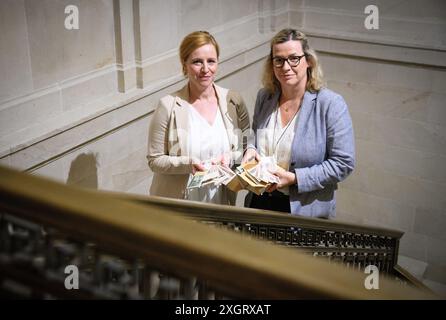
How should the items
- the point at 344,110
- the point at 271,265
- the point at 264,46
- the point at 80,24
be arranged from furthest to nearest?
the point at 264,46, the point at 80,24, the point at 344,110, the point at 271,265

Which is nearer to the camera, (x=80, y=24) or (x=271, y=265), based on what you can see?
(x=271, y=265)

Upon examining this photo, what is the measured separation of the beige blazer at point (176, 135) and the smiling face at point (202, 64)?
197 millimetres

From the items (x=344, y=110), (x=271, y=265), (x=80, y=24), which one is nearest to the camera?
(x=271, y=265)

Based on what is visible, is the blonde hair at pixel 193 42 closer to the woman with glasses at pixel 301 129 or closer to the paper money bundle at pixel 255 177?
the woman with glasses at pixel 301 129

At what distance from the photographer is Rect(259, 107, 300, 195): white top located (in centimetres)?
398

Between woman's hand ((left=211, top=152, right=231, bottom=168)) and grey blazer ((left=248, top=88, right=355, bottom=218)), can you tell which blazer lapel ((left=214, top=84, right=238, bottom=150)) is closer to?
woman's hand ((left=211, top=152, right=231, bottom=168))

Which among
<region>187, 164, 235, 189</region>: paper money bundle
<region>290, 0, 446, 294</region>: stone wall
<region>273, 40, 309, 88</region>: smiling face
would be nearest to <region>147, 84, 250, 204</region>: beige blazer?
<region>187, 164, 235, 189</region>: paper money bundle

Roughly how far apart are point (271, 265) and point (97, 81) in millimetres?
3845

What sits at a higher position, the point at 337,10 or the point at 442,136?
the point at 337,10

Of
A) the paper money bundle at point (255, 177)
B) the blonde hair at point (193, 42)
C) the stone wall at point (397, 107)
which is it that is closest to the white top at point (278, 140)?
the paper money bundle at point (255, 177)

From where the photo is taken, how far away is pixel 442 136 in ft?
23.4

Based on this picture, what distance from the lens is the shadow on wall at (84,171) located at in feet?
14.8

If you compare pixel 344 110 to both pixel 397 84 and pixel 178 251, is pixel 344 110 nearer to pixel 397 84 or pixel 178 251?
pixel 178 251

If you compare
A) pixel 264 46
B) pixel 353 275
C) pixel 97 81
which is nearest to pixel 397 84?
pixel 264 46
